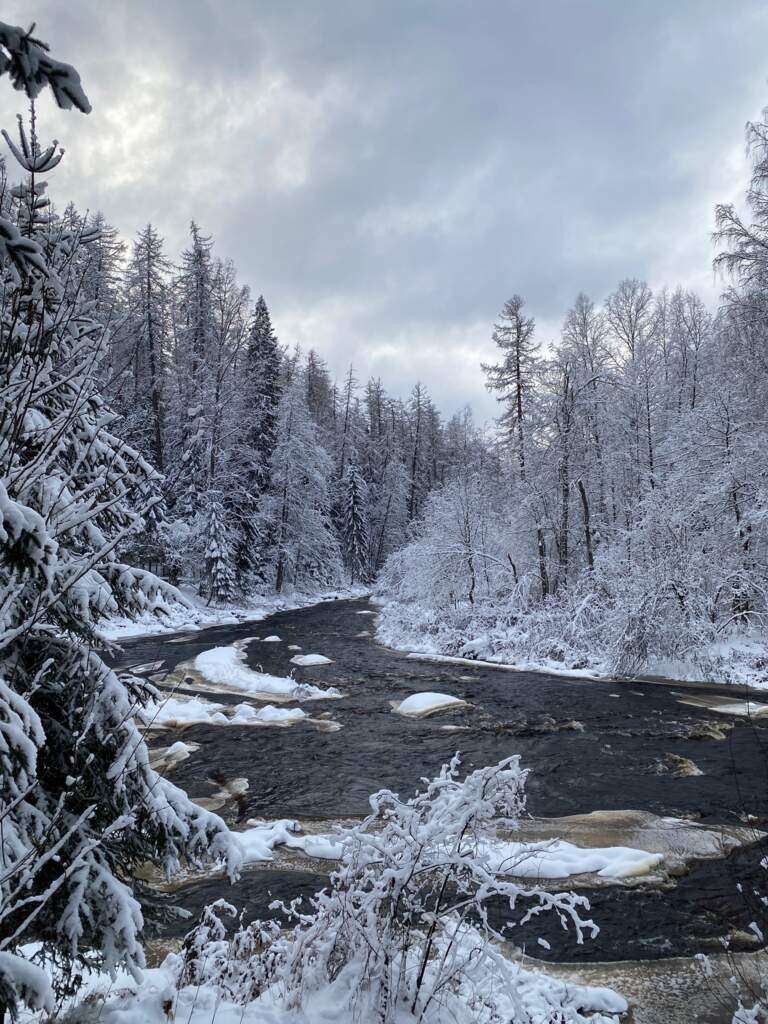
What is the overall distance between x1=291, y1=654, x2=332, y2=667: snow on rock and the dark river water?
1.10 m

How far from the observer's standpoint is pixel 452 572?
25531 millimetres

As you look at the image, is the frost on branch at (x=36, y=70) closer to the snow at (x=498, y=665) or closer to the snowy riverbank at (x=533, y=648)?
the snowy riverbank at (x=533, y=648)

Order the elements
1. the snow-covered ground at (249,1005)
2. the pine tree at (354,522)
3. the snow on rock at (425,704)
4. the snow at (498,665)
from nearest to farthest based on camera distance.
Result: the snow-covered ground at (249,1005)
the snow on rock at (425,704)
the snow at (498,665)
the pine tree at (354,522)

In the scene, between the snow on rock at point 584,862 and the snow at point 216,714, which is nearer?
the snow on rock at point 584,862

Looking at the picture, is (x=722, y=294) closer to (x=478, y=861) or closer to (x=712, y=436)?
(x=712, y=436)

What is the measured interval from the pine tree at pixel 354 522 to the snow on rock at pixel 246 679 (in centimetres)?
2905

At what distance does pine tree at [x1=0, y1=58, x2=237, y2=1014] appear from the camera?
2.36 meters

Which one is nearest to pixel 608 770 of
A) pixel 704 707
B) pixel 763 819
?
pixel 763 819

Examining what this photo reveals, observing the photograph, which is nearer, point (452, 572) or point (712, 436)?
point (712, 436)

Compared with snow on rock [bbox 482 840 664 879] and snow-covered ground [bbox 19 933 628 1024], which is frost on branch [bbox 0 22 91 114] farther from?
snow on rock [bbox 482 840 664 879]

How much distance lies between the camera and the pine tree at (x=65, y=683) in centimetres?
236

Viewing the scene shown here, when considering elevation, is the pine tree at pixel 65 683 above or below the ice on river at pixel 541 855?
above

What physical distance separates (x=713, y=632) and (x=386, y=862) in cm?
1453

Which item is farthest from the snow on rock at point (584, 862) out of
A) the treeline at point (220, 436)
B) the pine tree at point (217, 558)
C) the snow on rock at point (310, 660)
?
the pine tree at point (217, 558)
